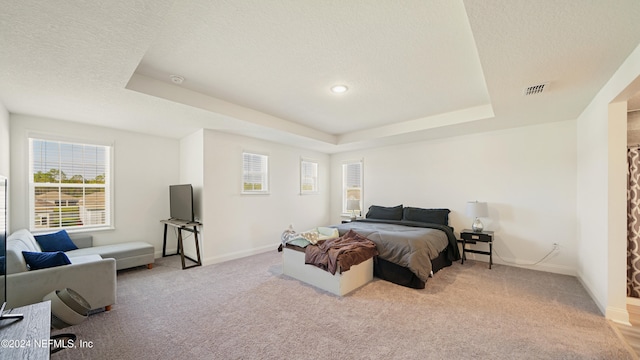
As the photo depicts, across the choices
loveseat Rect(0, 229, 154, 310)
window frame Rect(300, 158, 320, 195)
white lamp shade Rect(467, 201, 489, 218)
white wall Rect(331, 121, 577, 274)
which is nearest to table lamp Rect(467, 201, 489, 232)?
white lamp shade Rect(467, 201, 489, 218)

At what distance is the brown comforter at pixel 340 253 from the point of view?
314cm

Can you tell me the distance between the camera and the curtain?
2799 mm

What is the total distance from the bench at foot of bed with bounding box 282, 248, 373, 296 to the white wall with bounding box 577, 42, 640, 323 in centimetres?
254

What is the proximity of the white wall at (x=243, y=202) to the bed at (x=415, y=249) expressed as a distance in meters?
1.90

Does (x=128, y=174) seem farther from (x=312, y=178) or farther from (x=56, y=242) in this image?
(x=312, y=178)

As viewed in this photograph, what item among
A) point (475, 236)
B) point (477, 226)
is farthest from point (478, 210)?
point (475, 236)

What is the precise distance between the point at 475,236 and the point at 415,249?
65.5 inches

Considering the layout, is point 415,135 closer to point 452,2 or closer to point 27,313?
point 452,2

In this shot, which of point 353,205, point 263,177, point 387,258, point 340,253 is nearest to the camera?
point 340,253

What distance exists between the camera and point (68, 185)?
13.2 ft

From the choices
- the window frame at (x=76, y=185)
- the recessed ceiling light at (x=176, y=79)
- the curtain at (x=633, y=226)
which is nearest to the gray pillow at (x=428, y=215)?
the curtain at (x=633, y=226)

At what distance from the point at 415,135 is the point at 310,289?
11.5 ft

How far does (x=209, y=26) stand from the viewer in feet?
6.51

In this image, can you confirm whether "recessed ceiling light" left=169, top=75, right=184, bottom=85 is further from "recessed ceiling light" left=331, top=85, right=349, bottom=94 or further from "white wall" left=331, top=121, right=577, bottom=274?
"white wall" left=331, top=121, right=577, bottom=274
